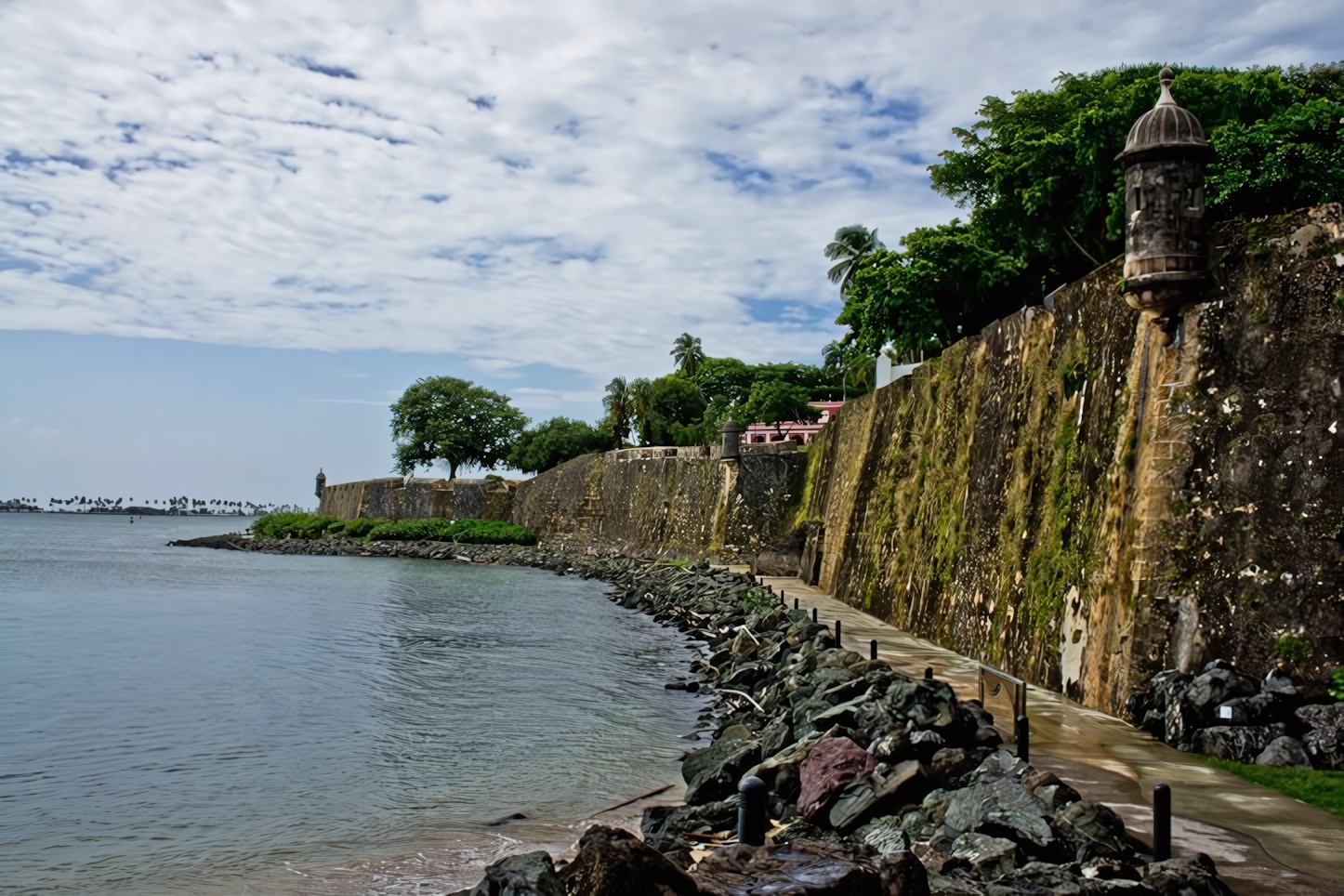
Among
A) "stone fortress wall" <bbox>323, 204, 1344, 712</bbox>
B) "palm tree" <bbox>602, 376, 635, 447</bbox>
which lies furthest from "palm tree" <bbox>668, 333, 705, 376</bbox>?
"stone fortress wall" <bbox>323, 204, 1344, 712</bbox>

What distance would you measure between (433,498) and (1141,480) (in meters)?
60.8

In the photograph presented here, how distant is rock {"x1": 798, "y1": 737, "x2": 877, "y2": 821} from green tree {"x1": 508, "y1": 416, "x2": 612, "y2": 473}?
63.2 m

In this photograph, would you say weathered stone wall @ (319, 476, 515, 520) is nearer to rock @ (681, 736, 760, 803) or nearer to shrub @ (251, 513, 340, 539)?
shrub @ (251, 513, 340, 539)

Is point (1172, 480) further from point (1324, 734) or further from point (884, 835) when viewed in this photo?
point (884, 835)

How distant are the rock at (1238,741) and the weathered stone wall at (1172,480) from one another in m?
1.01

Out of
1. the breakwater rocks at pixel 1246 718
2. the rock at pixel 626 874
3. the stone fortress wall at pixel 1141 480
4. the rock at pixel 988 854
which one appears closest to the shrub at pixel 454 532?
the stone fortress wall at pixel 1141 480

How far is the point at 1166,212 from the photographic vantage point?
12.0 meters

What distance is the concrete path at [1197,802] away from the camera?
6871 millimetres

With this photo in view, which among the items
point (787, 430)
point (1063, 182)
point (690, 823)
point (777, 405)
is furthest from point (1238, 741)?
point (777, 405)

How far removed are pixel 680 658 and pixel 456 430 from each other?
2280 inches

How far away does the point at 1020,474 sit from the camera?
1638 centimetres

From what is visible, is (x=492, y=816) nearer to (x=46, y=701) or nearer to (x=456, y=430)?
(x=46, y=701)

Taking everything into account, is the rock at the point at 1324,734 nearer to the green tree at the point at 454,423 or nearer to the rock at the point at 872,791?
the rock at the point at 872,791

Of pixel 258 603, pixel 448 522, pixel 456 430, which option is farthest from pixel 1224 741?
pixel 456 430
